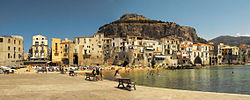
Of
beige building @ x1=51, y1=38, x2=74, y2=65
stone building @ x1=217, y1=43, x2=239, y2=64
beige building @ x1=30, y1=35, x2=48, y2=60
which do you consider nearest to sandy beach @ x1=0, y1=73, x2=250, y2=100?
beige building @ x1=51, y1=38, x2=74, y2=65

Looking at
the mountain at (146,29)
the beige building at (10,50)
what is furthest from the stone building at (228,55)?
the beige building at (10,50)

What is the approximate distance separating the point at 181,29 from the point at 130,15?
6042cm

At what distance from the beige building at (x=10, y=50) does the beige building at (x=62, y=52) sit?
1327 cm

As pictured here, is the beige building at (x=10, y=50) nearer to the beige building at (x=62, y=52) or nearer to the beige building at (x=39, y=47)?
the beige building at (x=39, y=47)

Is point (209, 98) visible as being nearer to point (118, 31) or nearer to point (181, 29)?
point (118, 31)

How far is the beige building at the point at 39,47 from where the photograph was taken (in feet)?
255

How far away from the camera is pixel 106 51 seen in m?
78.2

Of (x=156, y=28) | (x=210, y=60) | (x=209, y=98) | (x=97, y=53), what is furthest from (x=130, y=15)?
(x=209, y=98)

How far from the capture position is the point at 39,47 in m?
78.9

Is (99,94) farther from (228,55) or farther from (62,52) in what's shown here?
(228,55)

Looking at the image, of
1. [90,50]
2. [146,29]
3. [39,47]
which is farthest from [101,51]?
[146,29]

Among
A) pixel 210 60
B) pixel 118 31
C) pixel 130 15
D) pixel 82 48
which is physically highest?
pixel 130 15

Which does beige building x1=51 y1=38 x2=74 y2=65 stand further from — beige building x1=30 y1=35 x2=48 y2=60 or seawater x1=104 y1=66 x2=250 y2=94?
seawater x1=104 y1=66 x2=250 y2=94

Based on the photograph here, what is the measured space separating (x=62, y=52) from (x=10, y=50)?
2025 centimetres
